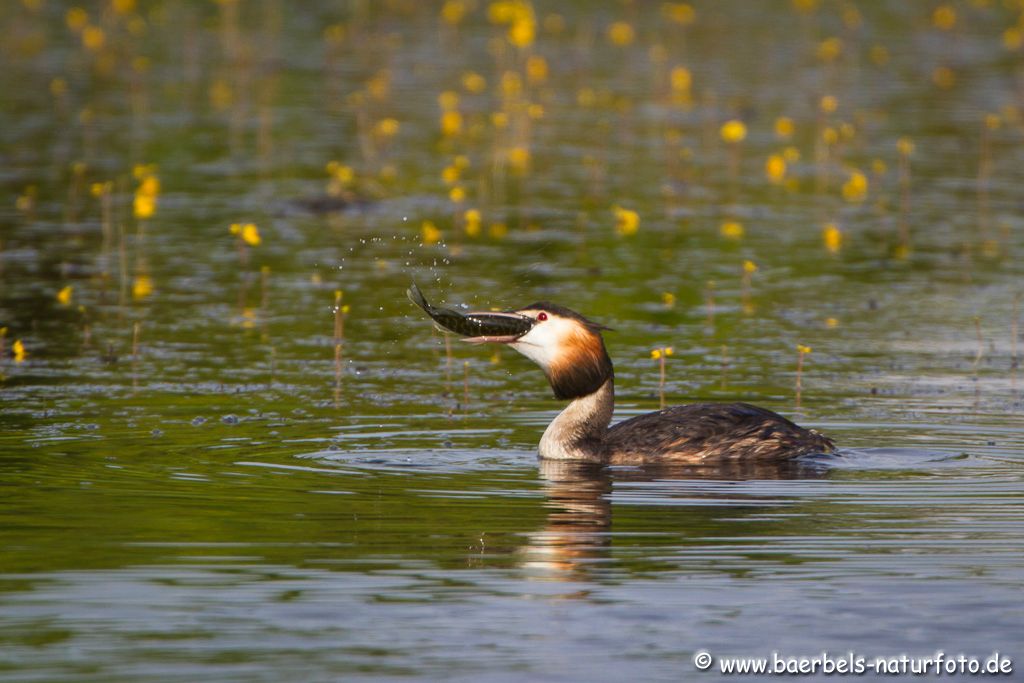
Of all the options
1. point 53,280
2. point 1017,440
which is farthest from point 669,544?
point 53,280

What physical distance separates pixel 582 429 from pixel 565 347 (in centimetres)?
52

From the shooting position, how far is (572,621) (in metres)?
7.84

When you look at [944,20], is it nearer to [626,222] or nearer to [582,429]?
[626,222]

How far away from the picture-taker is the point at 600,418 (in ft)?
39.3

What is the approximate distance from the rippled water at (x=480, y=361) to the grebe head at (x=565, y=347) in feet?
1.78

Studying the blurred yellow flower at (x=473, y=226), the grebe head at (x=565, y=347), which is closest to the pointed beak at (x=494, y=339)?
the grebe head at (x=565, y=347)

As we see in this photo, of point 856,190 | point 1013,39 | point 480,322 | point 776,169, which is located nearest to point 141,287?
point 480,322

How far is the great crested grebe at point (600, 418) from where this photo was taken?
37.8 feet

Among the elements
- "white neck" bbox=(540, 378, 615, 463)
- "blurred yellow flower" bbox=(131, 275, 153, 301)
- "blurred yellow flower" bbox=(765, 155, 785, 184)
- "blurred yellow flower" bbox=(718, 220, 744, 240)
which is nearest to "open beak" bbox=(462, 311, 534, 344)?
"white neck" bbox=(540, 378, 615, 463)

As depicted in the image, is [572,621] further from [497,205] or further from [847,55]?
[847,55]

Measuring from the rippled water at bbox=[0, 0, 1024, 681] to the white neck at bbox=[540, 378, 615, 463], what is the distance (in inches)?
9.8

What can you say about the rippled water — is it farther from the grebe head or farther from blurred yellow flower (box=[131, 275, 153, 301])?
the grebe head

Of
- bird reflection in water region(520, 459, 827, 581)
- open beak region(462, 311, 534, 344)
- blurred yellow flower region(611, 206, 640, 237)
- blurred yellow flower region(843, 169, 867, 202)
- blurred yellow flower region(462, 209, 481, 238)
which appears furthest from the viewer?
blurred yellow flower region(843, 169, 867, 202)

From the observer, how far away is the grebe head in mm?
11773
